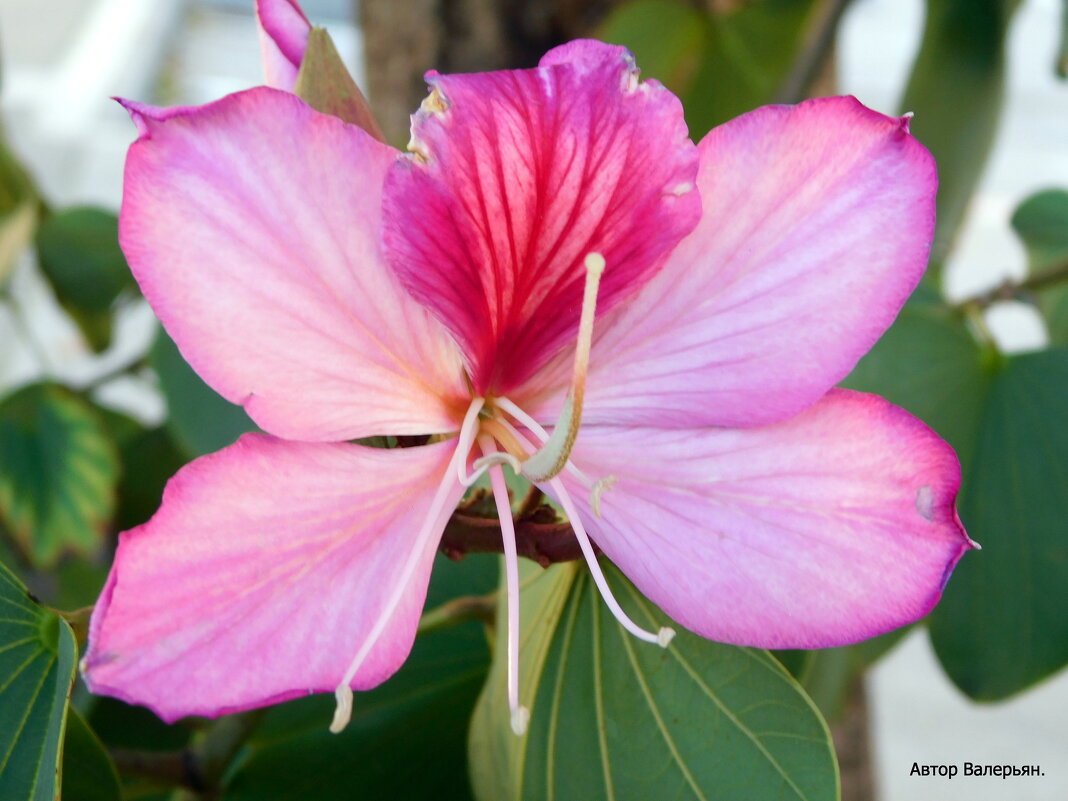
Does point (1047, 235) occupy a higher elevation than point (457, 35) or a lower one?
lower

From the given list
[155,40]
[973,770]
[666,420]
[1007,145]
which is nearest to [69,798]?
[666,420]

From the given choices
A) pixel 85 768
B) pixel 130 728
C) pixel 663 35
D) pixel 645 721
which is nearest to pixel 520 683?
pixel 645 721

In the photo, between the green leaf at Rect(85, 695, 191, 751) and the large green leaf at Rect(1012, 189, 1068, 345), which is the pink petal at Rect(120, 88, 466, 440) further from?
the large green leaf at Rect(1012, 189, 1068, 345)

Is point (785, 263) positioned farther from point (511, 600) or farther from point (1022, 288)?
point (1022, 288)

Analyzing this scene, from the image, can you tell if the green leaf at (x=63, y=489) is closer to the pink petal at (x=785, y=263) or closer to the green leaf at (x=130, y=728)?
the green leaf at (x=130, y=728)

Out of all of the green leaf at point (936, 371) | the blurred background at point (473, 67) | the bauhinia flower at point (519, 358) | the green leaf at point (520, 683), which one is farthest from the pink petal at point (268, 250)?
the green leaf at point (936, 371)

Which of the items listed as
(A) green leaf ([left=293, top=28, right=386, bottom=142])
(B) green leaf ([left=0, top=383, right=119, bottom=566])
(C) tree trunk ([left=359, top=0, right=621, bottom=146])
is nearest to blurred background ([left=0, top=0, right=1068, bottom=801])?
(C) tree trunk ([left=359, top=0, right=621, bottom=146])
